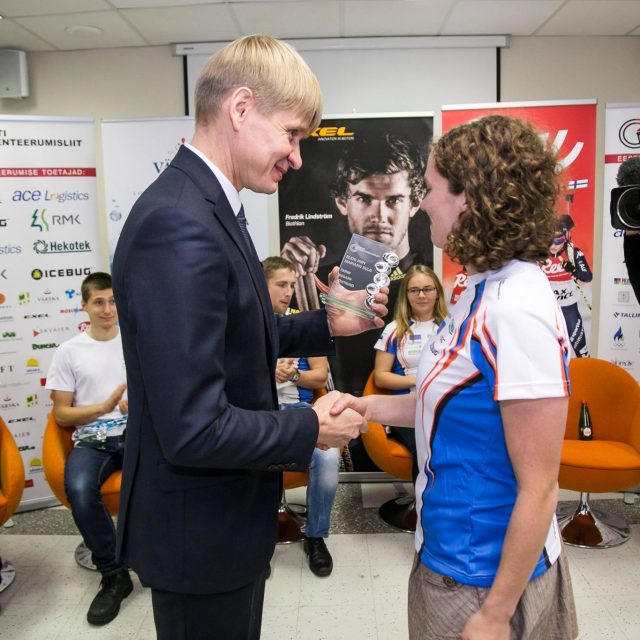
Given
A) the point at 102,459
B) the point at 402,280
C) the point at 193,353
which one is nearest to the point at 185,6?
the point at 402,280

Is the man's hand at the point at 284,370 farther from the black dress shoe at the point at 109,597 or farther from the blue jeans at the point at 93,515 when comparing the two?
the black dress shoe at the point at 109,597

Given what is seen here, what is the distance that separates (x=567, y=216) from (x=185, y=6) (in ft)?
9.07

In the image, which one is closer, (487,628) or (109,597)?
(487,628)

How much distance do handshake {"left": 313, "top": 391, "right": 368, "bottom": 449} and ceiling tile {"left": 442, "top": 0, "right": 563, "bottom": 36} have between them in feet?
10.2

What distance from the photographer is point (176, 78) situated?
14.0 ft

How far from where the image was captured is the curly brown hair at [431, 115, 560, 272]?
1.10m

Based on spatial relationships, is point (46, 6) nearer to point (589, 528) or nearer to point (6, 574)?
point (6, 574)

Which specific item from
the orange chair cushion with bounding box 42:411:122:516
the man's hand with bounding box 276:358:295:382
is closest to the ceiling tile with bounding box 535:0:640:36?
the man's hand with bounding box 276:358:295:382

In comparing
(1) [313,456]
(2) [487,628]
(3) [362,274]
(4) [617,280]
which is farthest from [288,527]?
(4) [617,280]

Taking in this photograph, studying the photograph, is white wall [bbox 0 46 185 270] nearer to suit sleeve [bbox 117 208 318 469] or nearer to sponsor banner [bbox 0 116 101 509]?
sponsor banner [bbox 0 116 101 509]

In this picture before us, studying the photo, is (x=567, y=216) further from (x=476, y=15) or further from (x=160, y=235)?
(x=160, y=235)

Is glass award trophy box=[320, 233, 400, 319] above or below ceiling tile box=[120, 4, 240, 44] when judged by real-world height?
below

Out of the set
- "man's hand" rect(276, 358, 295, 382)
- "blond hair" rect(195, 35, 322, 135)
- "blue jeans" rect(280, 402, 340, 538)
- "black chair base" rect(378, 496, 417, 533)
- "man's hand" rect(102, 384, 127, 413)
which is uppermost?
"blond hair" rect(195, 35, 322, 135)

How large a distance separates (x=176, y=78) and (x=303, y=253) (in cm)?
159
